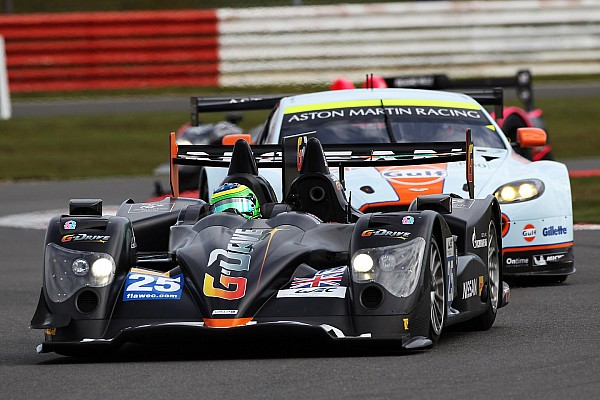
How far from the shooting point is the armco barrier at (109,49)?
91.1 feet

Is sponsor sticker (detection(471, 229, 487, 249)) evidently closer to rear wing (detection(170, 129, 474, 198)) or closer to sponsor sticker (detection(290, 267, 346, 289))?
rear wing (detection(170, 129, 474, 198))

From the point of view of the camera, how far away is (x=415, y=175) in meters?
10.5

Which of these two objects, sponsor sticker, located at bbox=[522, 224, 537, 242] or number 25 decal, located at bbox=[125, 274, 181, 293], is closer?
number 25 decal, located at bbox=[125, 274, 181, 293]

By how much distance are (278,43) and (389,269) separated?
69.5 ft

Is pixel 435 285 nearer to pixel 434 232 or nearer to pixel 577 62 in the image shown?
pixel 434 232

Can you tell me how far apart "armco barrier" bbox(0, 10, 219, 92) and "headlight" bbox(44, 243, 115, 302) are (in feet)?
67.7

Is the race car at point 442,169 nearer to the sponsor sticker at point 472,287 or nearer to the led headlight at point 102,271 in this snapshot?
the sponsor sticker at point 472,287

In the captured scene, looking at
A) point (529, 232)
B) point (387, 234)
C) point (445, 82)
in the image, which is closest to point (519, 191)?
point (529, 232)

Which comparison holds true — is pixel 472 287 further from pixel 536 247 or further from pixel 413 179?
pixel 536 247

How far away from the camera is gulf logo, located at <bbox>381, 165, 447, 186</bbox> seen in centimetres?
1034

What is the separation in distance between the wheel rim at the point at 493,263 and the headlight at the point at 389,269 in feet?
5.12

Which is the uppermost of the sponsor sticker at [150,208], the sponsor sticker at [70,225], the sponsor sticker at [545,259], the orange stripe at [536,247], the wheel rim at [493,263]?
the sponsor sticker at [70,225]

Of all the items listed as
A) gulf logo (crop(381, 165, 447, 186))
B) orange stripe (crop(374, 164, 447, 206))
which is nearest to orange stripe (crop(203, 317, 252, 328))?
orange stripe (crop(374, 164, 447, 206))

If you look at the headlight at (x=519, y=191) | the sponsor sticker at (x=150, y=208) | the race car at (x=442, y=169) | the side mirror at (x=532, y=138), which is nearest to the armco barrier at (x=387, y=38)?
the race car at (x=442, y=169)
